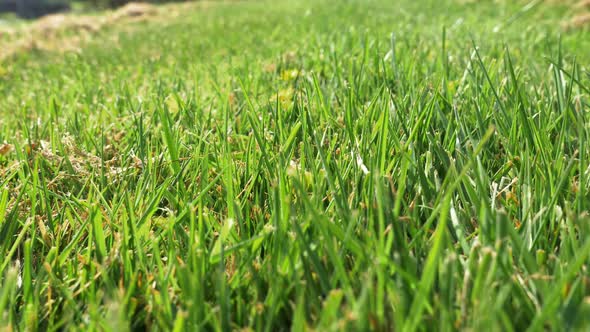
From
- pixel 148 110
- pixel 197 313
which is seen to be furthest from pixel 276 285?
pixel 148 110

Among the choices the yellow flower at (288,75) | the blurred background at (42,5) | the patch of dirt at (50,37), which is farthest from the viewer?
the blurred background at (42,5)

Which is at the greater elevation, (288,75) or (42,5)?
(288,75)

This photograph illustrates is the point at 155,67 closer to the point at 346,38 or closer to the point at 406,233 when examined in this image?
the point at 346,38

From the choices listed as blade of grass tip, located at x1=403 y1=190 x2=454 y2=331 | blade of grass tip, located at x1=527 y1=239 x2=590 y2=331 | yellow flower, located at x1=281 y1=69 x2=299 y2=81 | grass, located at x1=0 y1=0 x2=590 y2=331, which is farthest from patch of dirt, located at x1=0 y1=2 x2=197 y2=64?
blade of grass tip, located at x1=527 y1=239 x2=590 y2=331

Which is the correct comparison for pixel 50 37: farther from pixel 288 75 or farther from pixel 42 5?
pixel 42 5

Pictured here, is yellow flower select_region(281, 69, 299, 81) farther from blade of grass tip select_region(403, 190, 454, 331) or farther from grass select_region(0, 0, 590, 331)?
blade of grass tip select_region(403, 190, 454, 331)

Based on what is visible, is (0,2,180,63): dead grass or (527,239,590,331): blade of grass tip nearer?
(527,239,590,331): blade of grass tip

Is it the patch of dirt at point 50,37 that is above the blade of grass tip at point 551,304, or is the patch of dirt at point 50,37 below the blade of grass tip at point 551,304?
below

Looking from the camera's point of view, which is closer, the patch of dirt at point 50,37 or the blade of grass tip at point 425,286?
the blade of grass tip at point 425,286

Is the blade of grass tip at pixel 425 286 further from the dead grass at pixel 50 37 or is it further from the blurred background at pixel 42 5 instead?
the blurred background at pixel 42 5

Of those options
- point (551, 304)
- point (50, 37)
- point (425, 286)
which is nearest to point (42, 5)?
Result: point (50, 37)

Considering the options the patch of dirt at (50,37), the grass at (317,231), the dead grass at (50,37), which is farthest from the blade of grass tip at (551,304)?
the dead grass at (50,37)

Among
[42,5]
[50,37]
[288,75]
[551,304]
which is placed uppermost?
[551,304]
